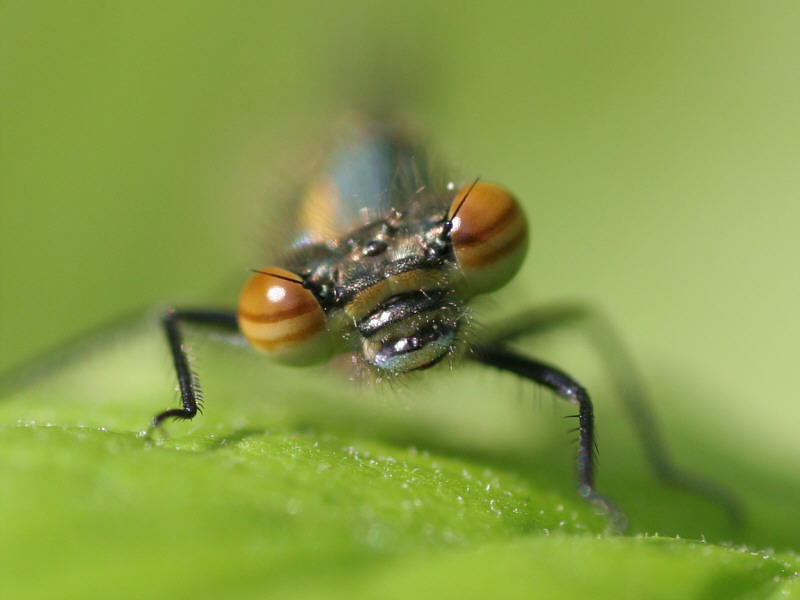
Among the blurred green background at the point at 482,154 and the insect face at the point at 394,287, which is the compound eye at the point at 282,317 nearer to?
the insect face at the point at 394,287

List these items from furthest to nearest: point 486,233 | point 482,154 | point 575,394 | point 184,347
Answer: point 482,154
point 184,347
point 575,394
point 486,233

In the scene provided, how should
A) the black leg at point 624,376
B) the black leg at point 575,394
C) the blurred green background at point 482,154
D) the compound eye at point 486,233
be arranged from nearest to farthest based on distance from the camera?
the black leg at point 575,394
the compound eye at point 486,233
the black leg at point 624,376
the blurred green background at point 482,154

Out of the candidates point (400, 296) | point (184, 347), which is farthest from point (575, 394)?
point (184, 347)

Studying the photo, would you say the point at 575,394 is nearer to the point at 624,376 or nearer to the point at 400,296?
the point at 400,296

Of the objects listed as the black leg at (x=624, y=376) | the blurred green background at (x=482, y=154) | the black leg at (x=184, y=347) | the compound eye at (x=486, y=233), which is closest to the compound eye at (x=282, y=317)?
the black leg at (x=184, y=347)

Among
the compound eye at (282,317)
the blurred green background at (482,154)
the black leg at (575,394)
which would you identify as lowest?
the black leg at (575,394)

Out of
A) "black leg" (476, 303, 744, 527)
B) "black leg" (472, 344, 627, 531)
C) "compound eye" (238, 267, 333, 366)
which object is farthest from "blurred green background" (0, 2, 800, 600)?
"compound eye" (238, 267, 333, 366)

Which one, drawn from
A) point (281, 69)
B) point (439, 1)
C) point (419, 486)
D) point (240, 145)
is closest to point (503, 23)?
point (439, 1)
